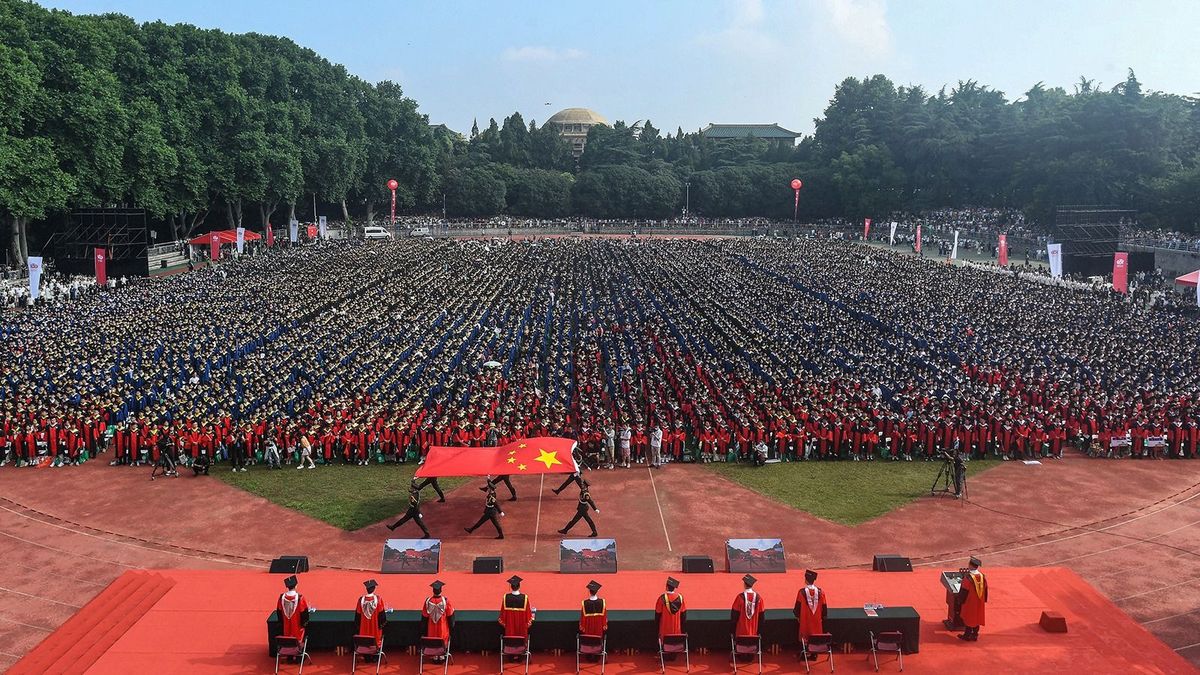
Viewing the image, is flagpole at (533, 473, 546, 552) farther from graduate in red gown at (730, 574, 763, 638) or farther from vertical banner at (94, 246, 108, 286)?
vertical banner at (94, 246, 108, 286)

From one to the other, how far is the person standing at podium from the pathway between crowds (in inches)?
139

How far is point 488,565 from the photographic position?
48.3 ft

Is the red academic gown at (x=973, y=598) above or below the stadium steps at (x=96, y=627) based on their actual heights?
above

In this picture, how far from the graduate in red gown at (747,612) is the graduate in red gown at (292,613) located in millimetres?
6261

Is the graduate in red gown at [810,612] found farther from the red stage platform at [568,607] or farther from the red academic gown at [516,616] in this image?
the red academic gown at [516,616]

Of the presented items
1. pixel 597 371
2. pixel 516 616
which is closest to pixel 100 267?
pixel 597 371

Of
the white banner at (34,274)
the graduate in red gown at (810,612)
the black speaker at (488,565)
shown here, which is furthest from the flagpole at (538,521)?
the white banner at (34,274)

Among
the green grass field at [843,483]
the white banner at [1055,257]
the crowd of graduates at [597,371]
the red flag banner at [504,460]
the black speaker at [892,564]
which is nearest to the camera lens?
the black speaker at [892,564]

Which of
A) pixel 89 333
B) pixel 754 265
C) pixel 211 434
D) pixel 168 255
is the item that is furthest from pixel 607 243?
pixel 211 434

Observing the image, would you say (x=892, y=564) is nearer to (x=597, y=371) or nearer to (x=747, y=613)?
(x=747, y=613)

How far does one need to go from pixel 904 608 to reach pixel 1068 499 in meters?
10.1

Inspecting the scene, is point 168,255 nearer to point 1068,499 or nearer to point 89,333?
point 89,333

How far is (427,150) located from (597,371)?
63.1m

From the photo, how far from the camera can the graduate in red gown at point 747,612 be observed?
480 inches
